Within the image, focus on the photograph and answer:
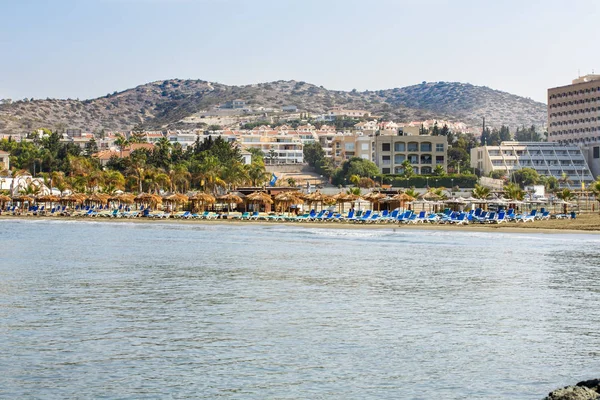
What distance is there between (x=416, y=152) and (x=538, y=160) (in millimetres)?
20889

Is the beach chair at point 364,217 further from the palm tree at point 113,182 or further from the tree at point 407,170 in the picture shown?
the tree at point 407,170

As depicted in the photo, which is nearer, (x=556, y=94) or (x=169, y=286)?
(x=169, y=286)

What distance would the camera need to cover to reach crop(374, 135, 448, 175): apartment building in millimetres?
124750

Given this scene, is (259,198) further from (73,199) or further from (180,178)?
(180,178)

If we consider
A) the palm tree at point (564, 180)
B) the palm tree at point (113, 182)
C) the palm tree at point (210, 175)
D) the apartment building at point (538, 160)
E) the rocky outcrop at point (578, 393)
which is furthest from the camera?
the apartment building at point (538, 160)

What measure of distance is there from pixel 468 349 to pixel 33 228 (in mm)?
50720

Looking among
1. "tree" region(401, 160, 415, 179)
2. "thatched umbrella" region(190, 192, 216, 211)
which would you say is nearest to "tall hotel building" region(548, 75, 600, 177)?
"tree" region(401, 160, 415, 179)

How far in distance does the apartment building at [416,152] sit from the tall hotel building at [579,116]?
2513 centimetres

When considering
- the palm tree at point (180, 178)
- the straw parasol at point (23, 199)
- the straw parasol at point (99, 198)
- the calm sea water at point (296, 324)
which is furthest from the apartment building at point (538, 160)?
the calm sea water at point (296, 324)

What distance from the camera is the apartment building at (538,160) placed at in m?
129

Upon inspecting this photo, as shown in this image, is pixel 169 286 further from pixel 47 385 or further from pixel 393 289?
pixel 47 385

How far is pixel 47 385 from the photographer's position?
15984mm

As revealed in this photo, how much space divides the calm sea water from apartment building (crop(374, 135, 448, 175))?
82.5 meters

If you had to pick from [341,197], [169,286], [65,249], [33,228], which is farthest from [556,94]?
[169,286]
